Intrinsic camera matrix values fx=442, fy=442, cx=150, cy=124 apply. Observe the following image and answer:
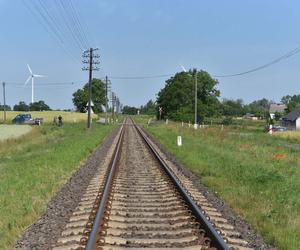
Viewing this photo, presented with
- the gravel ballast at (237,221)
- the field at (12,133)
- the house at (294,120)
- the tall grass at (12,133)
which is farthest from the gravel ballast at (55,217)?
the house at (294,120)

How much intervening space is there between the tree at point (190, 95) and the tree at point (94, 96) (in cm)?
5334

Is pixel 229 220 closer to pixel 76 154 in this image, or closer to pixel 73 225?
pixel 73 225

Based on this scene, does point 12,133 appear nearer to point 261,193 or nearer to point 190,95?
point 261,193

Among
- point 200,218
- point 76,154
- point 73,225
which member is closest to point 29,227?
point 73,225

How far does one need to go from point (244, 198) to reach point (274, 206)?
1.06 m

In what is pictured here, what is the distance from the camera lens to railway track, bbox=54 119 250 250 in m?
6.80

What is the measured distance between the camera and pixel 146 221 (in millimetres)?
8312

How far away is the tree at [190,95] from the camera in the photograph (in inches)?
4624

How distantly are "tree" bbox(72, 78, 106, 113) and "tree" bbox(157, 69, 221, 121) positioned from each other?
5334 centimetres

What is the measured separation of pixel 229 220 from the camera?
864cm

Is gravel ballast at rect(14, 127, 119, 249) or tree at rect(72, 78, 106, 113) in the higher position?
tree at rect(72, 78, 106, 113)

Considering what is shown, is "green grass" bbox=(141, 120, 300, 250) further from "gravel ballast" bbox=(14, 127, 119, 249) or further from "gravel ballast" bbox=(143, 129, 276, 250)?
"gravel ballast" bbox=(14, 127, 119, 249)

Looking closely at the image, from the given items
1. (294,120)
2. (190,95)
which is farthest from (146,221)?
(190,95)

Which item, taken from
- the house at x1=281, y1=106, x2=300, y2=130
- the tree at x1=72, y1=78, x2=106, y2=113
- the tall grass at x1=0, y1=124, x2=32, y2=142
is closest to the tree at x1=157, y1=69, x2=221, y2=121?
the house at x1=281, y1=106, x2=300, y2=130
